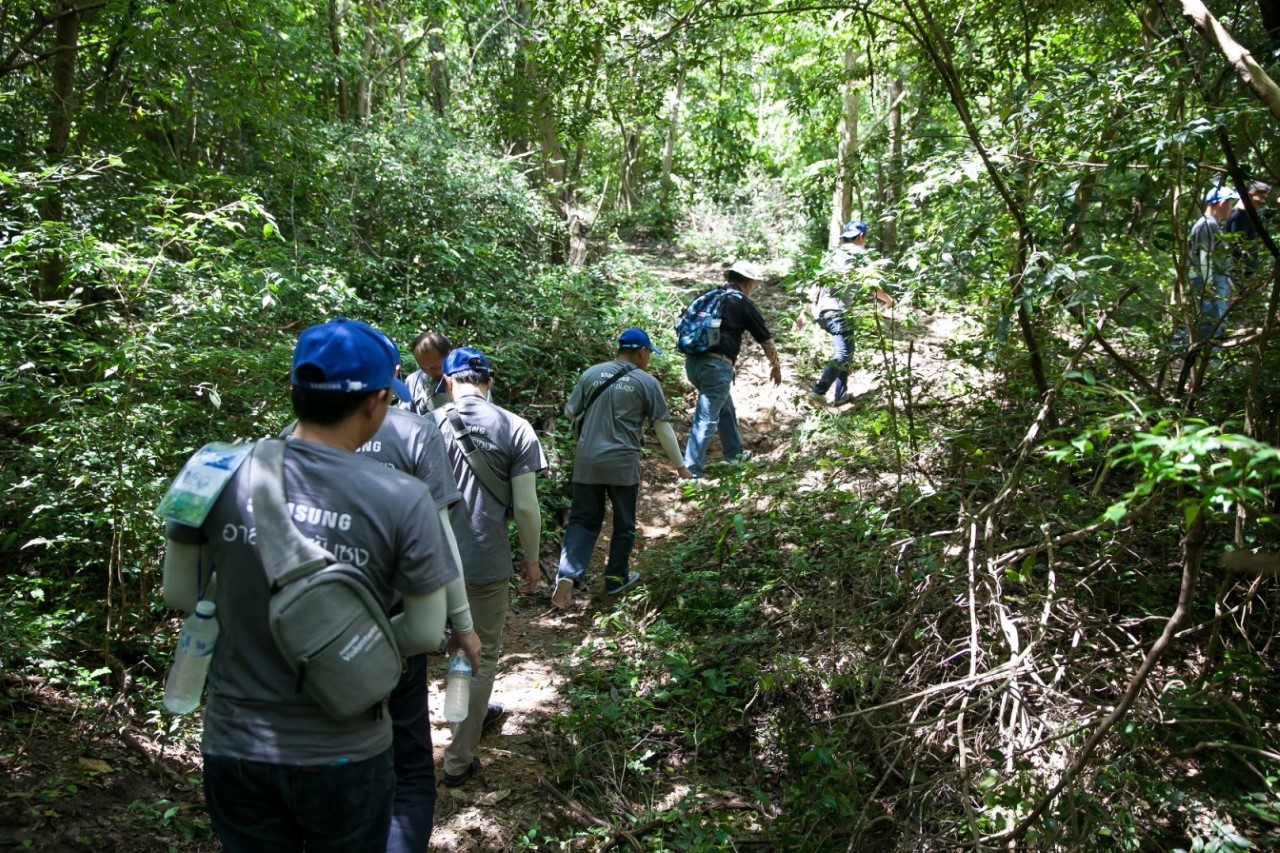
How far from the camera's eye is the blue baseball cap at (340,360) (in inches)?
84.6

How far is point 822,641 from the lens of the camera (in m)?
4.72

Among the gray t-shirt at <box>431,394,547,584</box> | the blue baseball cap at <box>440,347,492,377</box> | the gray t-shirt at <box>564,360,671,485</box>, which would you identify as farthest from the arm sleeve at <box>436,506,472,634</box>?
the gray t-shirt at <box>564,360,671,485</box>

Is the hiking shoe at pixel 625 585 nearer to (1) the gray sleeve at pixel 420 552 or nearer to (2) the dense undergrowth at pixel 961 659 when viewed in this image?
(2) the dense undergrowth at pixel 961 659

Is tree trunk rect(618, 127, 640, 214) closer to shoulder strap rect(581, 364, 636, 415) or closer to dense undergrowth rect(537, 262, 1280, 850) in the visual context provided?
shoulder strap rect(581, 364, 636, 415)

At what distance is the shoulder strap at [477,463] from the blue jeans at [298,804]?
209 cm

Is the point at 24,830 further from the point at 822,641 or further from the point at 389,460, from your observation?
the point at 822,641

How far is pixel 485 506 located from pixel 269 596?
2183 millimetres

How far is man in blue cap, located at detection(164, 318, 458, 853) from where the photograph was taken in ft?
6.72

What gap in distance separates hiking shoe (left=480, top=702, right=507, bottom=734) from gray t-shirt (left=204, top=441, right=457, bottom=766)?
2725 millimetres

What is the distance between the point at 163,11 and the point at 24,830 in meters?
6.76

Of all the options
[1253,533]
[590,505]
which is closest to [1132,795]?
[1253,533]

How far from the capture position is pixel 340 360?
2.15m

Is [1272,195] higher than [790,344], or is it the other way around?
[1272,195]

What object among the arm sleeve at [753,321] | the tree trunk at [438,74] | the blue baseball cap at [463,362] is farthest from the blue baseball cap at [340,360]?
the tree trunk at [438,74]
